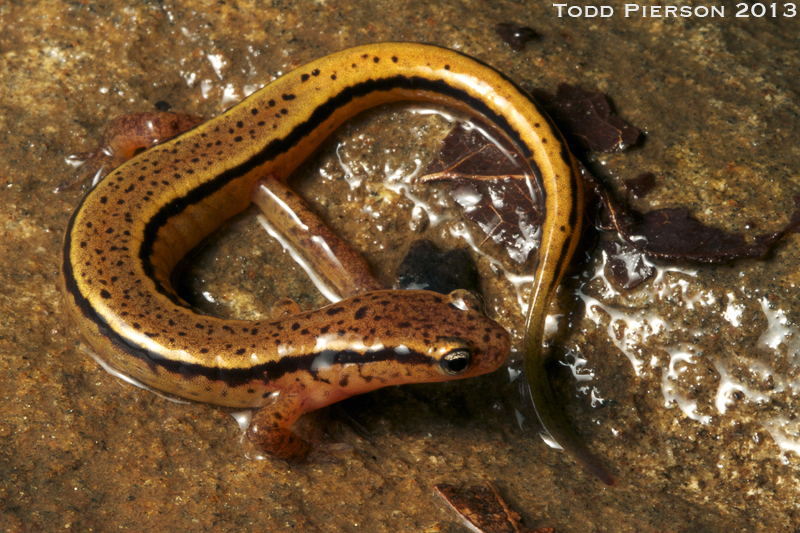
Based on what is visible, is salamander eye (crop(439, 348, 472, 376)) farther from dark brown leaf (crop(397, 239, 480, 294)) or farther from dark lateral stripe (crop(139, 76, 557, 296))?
dark lateral stripe (crop(139, 76, 557, 296))

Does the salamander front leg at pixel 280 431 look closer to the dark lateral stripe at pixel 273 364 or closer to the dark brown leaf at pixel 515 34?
the dark lateral stripe at pixel 273 364

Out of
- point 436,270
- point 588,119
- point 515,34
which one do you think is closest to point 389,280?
point 436,270

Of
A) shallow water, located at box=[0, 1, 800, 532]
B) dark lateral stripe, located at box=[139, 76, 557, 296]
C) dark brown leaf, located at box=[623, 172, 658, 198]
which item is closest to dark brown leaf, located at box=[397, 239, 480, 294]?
shallow water, located at box=[0, 1, 800, 532]

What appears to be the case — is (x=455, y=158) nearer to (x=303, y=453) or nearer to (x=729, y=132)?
(x=729, y=132)

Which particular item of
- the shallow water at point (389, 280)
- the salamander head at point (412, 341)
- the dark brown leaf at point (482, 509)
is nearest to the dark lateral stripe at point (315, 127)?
the shallow water at point (389, 280)

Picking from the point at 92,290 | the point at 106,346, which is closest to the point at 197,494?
the point at 106,346
